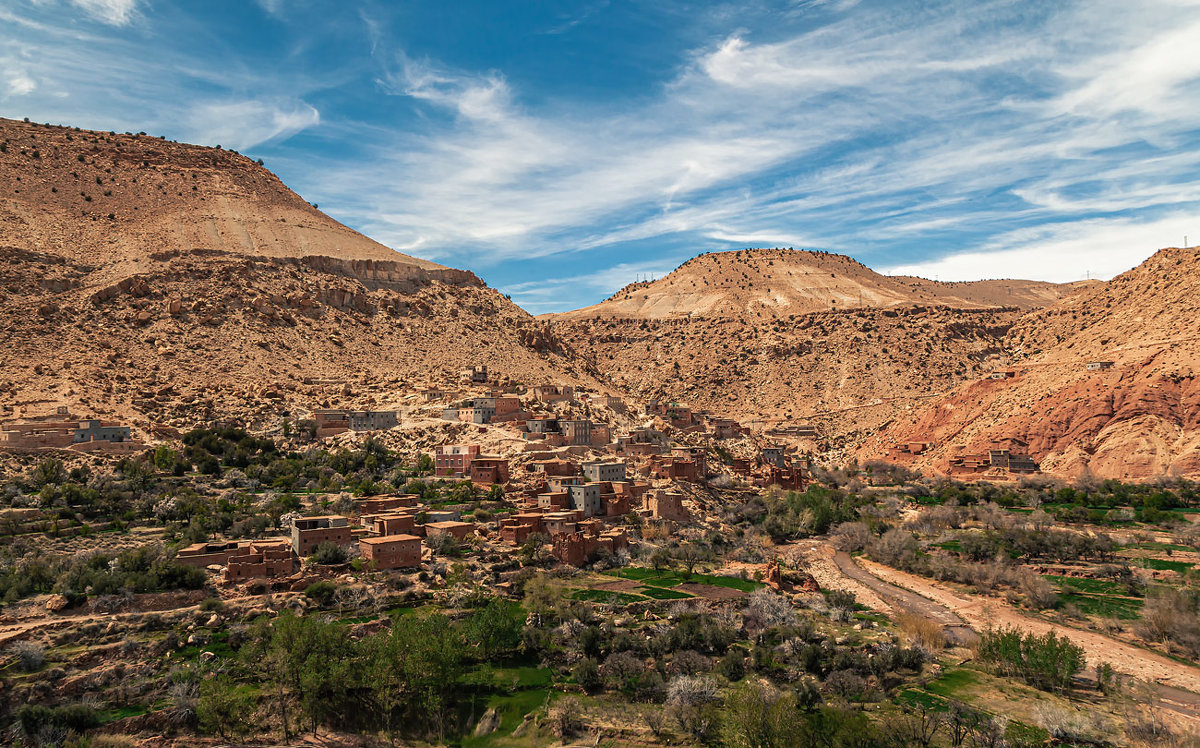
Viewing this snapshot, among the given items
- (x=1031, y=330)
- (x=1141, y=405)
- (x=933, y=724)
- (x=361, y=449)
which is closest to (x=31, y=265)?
(x=361, y=449)

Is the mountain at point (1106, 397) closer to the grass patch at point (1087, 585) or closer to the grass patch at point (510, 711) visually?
the grass patch at point (1087, 585)

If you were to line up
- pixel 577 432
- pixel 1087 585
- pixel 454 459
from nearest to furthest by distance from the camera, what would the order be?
pixel 1087 585
pixel 454 459
pixel 577 432

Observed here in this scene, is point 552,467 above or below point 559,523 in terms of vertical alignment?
above

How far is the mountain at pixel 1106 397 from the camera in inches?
2237

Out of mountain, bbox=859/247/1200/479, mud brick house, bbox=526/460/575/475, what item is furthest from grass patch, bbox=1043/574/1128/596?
mountain, bbox=859/247/1200/479

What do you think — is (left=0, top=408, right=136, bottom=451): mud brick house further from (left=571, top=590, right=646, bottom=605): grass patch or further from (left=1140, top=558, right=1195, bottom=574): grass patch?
(left=1140, top=558, right=1195, bottom=574): grass patch

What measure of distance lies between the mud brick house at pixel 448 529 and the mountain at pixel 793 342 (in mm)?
48746

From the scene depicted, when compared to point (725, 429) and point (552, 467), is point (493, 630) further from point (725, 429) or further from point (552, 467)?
point (725, 429)

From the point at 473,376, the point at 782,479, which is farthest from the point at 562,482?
the point at 473,376

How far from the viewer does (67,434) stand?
3972cm

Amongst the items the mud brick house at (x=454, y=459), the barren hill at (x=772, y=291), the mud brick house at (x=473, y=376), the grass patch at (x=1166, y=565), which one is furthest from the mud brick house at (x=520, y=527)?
the barren hill at (x=772, y=291)

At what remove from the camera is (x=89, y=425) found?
40969 mm

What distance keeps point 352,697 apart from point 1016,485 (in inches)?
2070

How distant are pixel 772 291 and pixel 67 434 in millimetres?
88450
